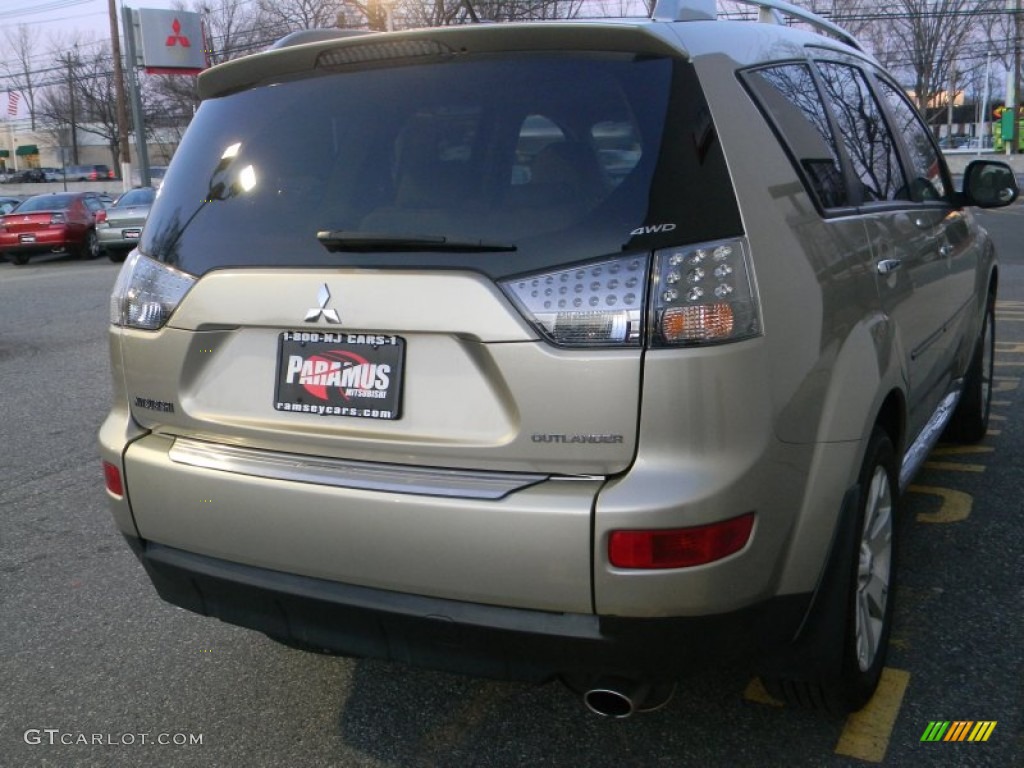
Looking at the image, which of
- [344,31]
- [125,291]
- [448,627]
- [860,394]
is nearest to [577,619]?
[448,627]

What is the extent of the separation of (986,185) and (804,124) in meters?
1.93

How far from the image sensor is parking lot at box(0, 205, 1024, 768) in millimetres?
2793

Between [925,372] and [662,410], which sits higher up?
[662,410]

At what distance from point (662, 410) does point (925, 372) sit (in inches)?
70.0

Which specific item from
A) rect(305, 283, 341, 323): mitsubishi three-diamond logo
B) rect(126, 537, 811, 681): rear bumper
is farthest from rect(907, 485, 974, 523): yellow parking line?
rect(305, 283, 341, 323): mitsubishi three-diamond logo

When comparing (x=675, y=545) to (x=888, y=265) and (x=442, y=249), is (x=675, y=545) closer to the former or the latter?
(x=442, y=249)

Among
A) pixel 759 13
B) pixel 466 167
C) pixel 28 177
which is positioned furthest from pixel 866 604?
→ pixel 28 177

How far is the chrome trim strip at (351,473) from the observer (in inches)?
89.3

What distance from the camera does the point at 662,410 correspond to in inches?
84.9

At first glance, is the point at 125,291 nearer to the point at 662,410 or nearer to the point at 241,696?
the point at 241,696

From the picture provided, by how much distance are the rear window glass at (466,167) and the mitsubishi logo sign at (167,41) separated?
3538cm

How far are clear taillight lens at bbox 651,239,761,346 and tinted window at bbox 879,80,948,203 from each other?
5.94 feet

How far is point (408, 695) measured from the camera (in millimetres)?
3115

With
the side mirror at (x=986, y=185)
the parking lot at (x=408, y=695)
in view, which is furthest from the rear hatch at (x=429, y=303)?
the side mirror at (x=986, y=185)
